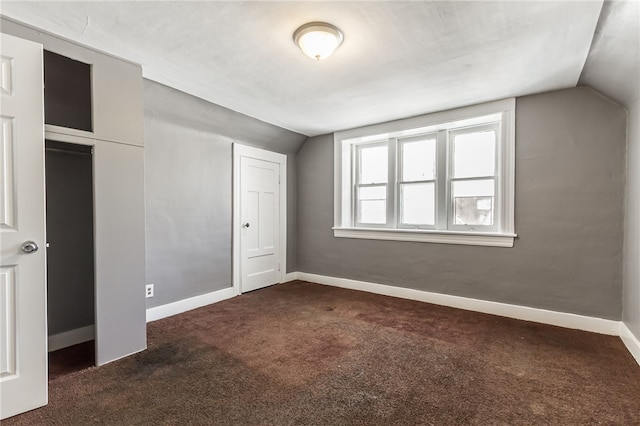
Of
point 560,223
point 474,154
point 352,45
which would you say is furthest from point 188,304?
point 560,223

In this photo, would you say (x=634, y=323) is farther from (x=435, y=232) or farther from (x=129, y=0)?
(x=129, y=0)

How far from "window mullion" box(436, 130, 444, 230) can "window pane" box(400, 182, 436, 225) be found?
0.09m

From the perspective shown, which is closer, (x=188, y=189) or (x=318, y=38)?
(x=318, y=38)

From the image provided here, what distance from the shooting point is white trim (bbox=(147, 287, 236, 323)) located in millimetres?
3068

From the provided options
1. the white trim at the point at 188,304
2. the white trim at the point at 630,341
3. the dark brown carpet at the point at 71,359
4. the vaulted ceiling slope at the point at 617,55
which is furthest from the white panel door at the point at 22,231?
the white trim at the point at 630,341

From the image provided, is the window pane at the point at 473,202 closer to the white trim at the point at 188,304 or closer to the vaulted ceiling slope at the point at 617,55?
the vaulted ceiling slope at the point at 617,55

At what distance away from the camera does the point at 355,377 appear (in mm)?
2031

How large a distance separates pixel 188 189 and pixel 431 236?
293 centimetres

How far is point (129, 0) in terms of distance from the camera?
5.60 ft

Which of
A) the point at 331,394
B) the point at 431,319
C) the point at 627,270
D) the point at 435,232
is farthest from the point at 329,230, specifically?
the point at 627,270

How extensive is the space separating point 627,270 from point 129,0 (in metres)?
4.23

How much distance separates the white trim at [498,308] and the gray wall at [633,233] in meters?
0.22

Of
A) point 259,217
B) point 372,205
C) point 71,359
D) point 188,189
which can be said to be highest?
point 188,189

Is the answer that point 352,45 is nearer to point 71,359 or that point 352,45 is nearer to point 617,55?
point 617,55
